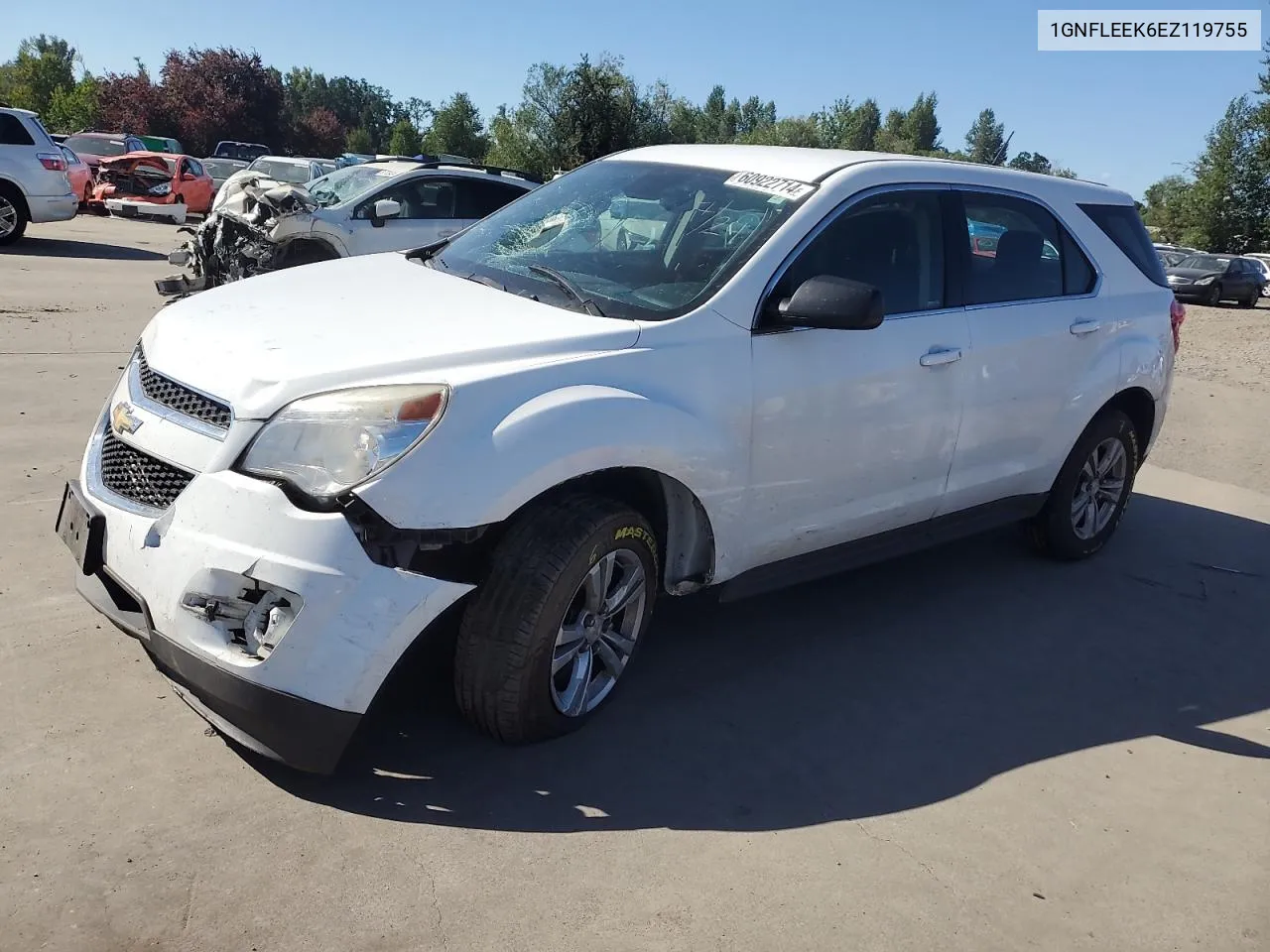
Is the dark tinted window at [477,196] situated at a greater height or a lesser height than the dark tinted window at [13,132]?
lesser

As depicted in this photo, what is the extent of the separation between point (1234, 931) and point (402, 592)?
2511 millimetres

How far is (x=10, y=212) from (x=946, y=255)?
A: 14.9 meters

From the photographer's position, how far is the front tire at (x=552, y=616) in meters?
3.26

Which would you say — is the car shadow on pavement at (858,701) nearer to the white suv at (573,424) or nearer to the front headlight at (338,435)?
the white suv at (573,424)

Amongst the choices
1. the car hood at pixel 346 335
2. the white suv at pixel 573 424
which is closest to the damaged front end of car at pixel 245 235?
the white suv at pixel 573 424

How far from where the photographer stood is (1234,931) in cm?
313

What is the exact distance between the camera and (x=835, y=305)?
3.74m

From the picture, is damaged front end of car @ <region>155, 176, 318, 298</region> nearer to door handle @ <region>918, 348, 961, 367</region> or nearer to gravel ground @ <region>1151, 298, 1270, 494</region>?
door handle @ <region>918, 348, 961, 367</region>

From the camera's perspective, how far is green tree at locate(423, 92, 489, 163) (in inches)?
2341

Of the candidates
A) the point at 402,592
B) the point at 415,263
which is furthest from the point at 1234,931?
the point at 415,263

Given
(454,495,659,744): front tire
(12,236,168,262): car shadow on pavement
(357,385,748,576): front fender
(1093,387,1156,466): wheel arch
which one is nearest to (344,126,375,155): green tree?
(12,236,168,262): car shadow on pavement

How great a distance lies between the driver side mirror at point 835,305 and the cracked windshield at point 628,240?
0.94 feet

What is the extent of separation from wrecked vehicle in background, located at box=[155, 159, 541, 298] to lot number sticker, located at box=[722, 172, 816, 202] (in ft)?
19.9

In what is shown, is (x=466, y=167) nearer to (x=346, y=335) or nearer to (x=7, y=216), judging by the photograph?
(x=7, y=216)
